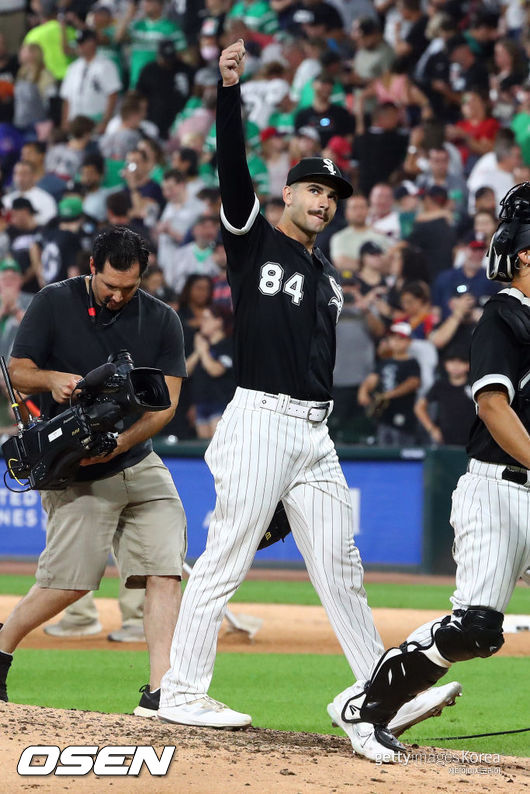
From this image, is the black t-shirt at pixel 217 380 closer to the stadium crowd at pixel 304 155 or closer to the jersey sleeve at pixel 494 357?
the stadium crowd at pixel 304 155

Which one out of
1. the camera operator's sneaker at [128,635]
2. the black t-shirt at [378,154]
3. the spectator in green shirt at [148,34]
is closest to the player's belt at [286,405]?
the camera operator's sneaker at [128,635]

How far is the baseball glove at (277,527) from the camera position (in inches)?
205

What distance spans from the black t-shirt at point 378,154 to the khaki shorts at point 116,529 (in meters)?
9.23

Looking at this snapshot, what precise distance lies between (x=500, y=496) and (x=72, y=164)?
13.4 meters

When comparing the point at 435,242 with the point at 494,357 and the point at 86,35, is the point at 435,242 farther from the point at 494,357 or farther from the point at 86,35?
the point at 494,357

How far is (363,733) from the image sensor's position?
4738 millimetres

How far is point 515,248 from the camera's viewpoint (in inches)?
188

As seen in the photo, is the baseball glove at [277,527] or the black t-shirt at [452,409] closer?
the baseball glove at [277,527]

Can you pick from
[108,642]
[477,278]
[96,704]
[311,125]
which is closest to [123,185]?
[311,125]

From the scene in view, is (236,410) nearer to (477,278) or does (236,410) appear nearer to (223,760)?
(223,760)

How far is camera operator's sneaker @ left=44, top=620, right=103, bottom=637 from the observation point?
8.83 m

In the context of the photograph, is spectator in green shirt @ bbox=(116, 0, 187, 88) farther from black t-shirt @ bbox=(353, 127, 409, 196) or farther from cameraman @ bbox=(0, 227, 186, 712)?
cameraman @ bbox=(0, 227, 186, 712)

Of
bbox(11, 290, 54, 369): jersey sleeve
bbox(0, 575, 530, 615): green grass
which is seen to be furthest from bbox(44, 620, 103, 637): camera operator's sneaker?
bbox(11, 290, 54, 369): jersey sleeve

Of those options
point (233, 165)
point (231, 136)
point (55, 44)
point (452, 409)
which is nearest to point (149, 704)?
point (233, 165)
